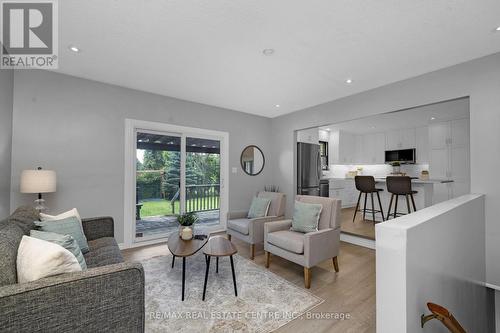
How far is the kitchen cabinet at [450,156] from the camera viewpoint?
4.80m

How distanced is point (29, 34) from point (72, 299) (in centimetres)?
257

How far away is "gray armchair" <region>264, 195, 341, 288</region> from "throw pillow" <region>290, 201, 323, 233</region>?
8 cm

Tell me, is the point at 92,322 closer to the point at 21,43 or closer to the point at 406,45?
the point at 21,43

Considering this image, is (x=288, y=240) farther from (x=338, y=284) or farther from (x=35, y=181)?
(x=35, y=181)

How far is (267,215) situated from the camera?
3631mm

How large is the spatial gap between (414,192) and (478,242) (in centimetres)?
202

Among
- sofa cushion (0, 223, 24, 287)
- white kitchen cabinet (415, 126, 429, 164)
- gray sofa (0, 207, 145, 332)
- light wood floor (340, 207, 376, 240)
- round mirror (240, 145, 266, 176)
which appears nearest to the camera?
gray sofa (0, 207, 145, 332)

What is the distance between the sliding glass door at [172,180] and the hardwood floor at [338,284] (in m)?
0.52

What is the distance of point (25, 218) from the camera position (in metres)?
1.78

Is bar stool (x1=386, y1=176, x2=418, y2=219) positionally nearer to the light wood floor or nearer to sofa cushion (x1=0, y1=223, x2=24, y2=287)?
the light wood floor

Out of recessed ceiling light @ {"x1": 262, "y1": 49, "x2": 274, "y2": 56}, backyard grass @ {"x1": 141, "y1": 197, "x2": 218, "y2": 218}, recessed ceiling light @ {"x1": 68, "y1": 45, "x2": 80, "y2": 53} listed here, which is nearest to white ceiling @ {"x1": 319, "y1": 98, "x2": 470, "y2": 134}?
recessed ceiling light @ {"x1": 262, "y1": 49, "x2": 274, "y2": 56}

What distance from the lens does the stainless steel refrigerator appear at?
4762mm

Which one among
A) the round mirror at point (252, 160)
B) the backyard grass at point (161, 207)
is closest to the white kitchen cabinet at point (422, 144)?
the round mirror at point (252, 160)

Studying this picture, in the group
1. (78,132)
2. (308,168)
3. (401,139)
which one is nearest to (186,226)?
(78,132)
